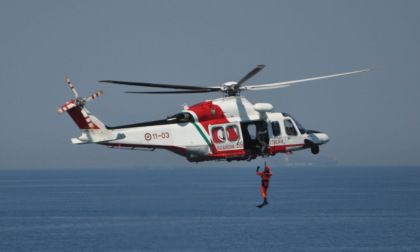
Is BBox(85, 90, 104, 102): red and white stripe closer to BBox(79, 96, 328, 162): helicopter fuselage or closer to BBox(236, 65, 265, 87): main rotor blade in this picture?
BBox(79, 96, 328, 162): helicopter fuselage

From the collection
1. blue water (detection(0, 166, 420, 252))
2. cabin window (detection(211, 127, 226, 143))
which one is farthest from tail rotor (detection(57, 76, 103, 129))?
blue water (detection(0, 166, 420, 252))

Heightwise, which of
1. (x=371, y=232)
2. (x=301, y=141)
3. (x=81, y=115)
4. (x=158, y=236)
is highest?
(x=81, y=115)

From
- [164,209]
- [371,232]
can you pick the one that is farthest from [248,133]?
[371,232]

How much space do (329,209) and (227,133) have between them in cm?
13684

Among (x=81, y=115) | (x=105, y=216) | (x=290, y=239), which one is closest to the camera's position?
(x=81, y=115)

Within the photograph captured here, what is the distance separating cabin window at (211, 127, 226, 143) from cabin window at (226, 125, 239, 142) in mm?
276

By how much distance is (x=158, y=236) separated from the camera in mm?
62031

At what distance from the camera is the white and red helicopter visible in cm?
3172

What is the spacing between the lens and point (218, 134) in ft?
109

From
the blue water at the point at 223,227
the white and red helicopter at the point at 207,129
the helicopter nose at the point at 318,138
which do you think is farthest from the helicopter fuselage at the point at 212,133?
the blue water at the point at 223,227

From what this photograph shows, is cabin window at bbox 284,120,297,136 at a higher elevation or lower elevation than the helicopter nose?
higher

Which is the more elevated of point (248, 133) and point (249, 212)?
point (248, 133)

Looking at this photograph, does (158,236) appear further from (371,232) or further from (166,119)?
(371,232)

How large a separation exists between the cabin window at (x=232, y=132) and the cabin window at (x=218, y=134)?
0.28 meters
